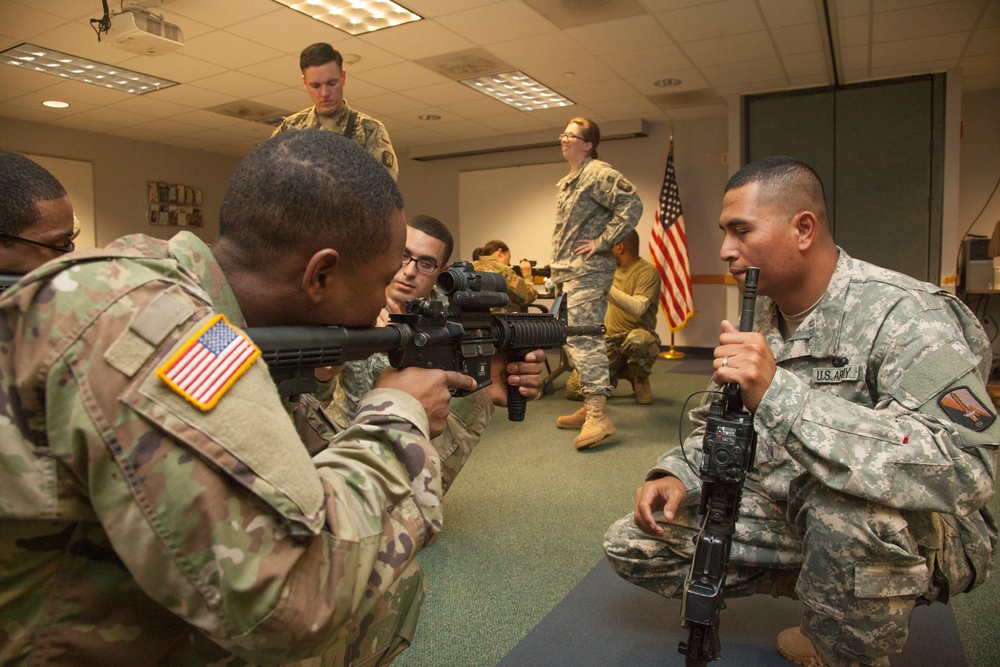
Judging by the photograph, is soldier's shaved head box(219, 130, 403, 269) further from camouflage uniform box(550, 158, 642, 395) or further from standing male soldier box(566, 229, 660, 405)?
standing male soldier box(566, 229, 660, 405)

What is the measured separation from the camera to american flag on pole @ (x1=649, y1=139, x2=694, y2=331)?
26.2 feet

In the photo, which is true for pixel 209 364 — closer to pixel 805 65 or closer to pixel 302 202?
pixel 302 202

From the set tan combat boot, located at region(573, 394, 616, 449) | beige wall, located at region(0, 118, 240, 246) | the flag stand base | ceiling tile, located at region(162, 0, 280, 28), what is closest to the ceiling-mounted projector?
ceiling tile, located at region(162, 0, 280, 28)

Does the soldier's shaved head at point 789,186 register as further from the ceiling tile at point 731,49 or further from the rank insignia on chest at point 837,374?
the ceiling tile at point 731,49

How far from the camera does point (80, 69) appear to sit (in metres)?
6.00

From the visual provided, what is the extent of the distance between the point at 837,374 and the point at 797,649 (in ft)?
2.39

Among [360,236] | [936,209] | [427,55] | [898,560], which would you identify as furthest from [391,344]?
[936,209]

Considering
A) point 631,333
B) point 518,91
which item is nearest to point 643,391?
point 631,333

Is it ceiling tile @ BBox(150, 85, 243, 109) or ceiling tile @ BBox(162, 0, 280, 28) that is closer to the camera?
ceiling tile @ BBox(162, 0, 280, 28)

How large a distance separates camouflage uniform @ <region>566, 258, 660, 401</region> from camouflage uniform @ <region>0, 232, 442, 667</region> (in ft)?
14.6

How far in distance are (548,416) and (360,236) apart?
3999mm

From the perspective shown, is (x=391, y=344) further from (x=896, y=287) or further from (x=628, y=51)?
(x=628, y=51)

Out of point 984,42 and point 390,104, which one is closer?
point 984,42

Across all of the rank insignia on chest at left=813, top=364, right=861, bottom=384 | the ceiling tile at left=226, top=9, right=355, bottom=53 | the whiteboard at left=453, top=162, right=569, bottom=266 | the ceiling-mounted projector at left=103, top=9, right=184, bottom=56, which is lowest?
the rank insignia on chest at left=813, top=364, right=861, bottom=384
